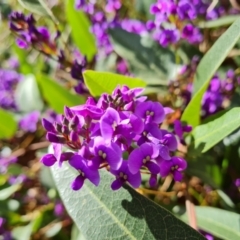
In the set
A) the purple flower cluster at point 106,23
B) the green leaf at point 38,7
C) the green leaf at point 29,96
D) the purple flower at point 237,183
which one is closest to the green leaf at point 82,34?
the purple flower cluster at point 106,23

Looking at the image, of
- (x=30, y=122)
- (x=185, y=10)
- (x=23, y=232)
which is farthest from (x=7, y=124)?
(x=185, y=10)

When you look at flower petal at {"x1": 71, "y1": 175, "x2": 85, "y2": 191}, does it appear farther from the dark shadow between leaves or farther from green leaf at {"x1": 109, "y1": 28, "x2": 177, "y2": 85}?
green leaf at {"x1": 109, "y1": 28, "x2": 177, "y2": 85}

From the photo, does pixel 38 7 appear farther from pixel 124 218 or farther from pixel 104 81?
pixel 124 218

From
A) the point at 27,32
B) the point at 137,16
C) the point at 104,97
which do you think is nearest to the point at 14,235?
the point at 27,32

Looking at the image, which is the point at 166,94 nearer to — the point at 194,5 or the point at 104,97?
the point at 194,5

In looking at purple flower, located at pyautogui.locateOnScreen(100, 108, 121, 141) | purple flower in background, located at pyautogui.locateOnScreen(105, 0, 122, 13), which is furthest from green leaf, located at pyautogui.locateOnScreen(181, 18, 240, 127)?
purple flower in background, located at pyautogui.locateOnScreen(105, 0, 122, 13)
